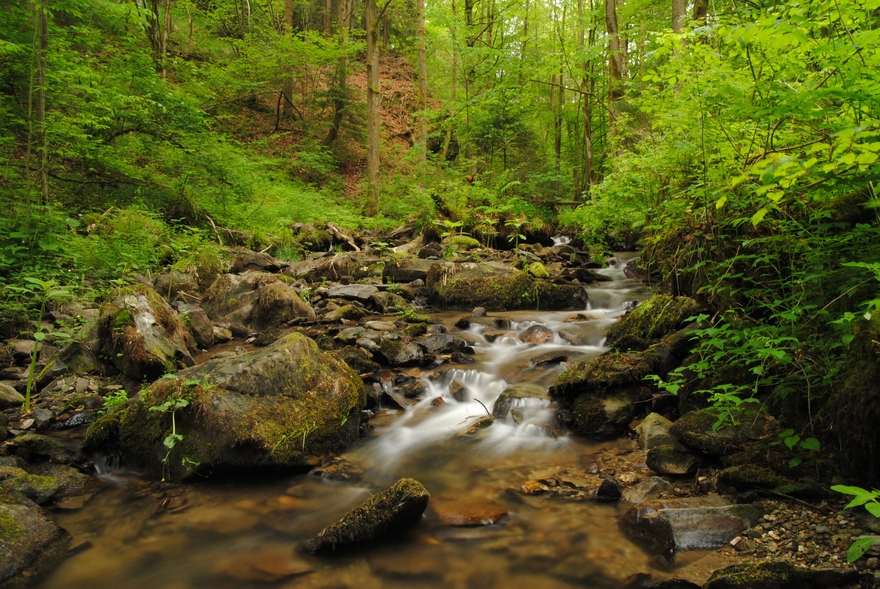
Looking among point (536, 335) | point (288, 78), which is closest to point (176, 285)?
point (536, 335)

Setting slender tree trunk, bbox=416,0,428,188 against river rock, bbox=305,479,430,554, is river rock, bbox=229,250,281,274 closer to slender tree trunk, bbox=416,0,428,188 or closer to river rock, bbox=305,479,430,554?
river rock, bbox=305,479,430,554

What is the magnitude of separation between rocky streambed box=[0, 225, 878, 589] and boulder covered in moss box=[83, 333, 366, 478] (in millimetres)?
17

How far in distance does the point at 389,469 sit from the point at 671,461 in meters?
2.42

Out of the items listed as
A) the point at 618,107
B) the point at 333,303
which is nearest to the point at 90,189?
the point at 333,303

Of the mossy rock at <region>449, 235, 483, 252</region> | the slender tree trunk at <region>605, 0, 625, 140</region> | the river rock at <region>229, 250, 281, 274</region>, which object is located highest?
the slender tree trunk at <region>605, 0, 625, 140</region>

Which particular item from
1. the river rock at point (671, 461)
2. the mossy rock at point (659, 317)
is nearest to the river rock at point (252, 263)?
the mossy rock at point (659, 317)

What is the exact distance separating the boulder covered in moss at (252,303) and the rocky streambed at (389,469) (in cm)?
97

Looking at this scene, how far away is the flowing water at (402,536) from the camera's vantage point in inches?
117

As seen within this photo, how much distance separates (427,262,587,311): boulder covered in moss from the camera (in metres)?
9.35

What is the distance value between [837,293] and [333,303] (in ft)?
24.4

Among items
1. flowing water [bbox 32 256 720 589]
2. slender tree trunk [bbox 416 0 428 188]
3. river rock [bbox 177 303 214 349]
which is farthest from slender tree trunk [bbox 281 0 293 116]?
flowing water [bbox 32 256 720 589]

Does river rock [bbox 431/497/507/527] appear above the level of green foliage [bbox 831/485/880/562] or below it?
below

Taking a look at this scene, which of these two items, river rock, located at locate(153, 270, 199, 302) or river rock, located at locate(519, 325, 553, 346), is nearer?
river rock, located at locate(519, 325, 553, 346)

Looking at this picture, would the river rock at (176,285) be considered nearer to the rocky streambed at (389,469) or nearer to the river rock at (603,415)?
the rocky streambed at (389,469)
